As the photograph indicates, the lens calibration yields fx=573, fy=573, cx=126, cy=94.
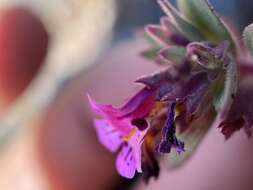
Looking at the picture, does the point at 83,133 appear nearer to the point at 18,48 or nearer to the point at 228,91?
the point at 18,48

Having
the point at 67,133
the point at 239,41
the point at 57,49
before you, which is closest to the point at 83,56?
the point at 57,49

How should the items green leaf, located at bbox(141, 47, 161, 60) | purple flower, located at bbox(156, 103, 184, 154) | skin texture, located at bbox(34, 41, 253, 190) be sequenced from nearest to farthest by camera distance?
purple flower, located at bbox(156, 103, 184, 154) < green leaf, located at bbox(141, 47, 161, 60) < skin texture, located at bbox(34, 41, 253, 190)

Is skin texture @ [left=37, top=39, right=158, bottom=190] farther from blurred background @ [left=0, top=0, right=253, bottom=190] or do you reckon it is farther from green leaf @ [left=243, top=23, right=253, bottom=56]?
green leaf @ [left=243, top=23, right=253, bottom=56]

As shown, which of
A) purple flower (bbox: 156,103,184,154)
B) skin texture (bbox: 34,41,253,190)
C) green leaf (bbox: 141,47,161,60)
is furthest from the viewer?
skin texture (bbox: 34,41,253,190)

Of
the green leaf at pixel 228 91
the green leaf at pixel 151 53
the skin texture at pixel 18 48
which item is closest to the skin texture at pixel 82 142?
the skin texture at pixel 18 48

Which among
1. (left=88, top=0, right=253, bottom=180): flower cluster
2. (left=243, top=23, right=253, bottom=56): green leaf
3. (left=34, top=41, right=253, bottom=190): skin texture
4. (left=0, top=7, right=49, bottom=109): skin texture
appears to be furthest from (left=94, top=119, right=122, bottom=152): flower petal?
(left=0, top=7, right=49, bottom=109): skin texture

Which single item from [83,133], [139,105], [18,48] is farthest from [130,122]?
[18,48]

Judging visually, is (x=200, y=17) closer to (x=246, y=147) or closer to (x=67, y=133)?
(x=246, y=147)
